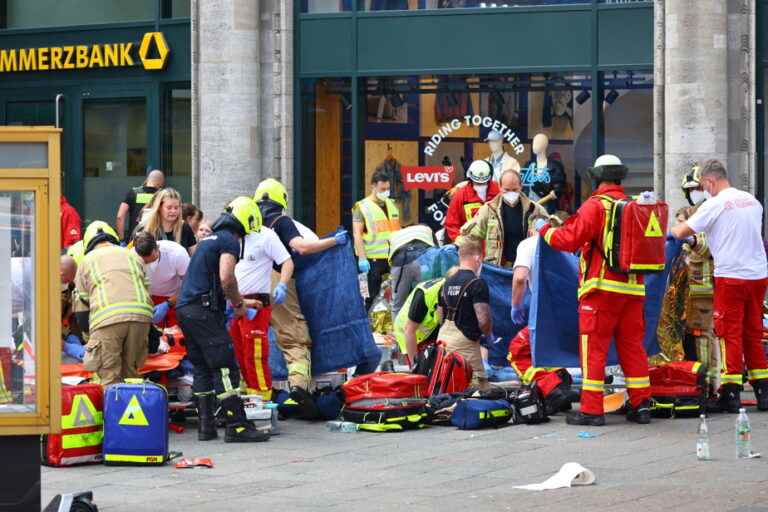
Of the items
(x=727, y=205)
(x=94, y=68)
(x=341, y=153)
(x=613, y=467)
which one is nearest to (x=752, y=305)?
(x=727, y=205)

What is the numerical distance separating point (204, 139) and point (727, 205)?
9447mm

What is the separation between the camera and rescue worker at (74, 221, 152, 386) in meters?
11.9

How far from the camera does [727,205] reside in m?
13.0

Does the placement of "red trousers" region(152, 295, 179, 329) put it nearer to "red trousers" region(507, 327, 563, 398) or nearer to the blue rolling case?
the blue rolling case

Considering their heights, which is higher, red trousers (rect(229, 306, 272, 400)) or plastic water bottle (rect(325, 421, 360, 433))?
red trousers (rect(229, 306, 272, 400))

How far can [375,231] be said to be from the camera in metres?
18.6

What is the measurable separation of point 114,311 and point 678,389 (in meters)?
4.36

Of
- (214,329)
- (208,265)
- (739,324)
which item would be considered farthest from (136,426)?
(739,324)

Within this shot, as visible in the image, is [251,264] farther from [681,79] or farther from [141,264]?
[681,79]

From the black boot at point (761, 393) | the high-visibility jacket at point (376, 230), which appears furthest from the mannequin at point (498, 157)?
the black boot at point (761, 393)

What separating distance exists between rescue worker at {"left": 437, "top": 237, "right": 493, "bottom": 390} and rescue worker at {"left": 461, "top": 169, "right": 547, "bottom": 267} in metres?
2.33

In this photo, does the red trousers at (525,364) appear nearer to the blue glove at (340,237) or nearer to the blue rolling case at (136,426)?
the blue glove at (340,237)

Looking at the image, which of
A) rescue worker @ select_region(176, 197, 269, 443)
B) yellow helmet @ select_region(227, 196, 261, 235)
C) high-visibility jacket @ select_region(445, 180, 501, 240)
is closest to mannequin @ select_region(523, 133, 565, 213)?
high-visibility jacket @ select_region(445, 180, 501, 240)

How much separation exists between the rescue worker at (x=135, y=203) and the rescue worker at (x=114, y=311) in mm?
5899
